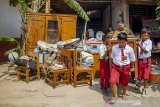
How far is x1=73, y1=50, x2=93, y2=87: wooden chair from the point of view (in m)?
8.34

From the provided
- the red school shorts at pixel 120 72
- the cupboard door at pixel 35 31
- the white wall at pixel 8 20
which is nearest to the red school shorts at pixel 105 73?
the red school shorts at pixel 120 72

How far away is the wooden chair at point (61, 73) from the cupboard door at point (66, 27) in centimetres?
266

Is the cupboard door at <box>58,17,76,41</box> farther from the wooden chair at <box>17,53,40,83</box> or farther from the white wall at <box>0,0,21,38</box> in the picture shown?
the white wall at <box>0,0,21,38</box>

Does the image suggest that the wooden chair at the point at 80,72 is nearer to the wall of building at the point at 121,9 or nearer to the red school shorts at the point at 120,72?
the red school shorts at the point at 120,72

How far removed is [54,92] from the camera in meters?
7.89

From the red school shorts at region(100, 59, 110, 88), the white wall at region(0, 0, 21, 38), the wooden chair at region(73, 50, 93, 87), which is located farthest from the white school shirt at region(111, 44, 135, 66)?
the white wall at region(0, 0, 21, 38)

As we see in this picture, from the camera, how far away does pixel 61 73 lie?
8.66 meters

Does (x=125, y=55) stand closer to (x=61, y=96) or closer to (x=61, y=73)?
(x=61, y=96)

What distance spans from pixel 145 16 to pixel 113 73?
740cm

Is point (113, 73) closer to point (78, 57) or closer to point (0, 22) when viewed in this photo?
point (78, 57)

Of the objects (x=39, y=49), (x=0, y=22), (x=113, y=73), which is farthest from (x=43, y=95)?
(x=0, y=22)

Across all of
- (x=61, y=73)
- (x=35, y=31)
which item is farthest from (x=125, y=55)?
(x=35, y=31)

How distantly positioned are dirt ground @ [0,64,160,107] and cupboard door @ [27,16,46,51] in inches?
110

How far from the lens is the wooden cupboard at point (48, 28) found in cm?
1149
